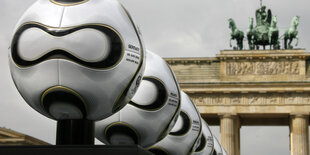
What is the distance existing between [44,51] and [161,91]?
1.96m

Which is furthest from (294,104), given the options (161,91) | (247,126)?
(161,91)

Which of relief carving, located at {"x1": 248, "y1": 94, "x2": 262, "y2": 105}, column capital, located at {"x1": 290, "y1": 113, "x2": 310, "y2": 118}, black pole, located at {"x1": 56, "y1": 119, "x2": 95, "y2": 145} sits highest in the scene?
relief carving, located at {"x1": 248, "y1": 94, "x2": 262, "y2": 105}

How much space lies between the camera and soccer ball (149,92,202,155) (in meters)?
8.29

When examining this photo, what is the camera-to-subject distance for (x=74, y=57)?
18.0 feet

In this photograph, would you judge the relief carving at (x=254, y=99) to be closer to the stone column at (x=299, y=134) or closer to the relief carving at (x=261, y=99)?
the relief carving at (x=261, y=99)

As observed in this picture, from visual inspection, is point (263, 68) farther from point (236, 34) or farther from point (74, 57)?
point (74, 57)

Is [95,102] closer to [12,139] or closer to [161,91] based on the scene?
[161,91]

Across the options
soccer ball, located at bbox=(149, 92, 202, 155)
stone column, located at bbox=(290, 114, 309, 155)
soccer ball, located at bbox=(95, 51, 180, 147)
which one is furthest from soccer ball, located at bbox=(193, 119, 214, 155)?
stone column, located at bbox=(290, 114, 309, 155)

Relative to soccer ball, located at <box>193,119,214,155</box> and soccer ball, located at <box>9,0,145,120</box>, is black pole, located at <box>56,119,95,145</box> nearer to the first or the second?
soccer ball, located at <box>9,0,145,120</box>

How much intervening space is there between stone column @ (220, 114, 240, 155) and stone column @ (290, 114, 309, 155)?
13.0 ft

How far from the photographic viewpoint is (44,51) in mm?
5535

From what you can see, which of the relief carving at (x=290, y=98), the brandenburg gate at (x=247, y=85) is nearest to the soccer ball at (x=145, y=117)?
the brandenburg gate at (x=247, y=85)

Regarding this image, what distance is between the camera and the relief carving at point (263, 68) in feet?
172

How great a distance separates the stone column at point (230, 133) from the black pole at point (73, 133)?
4559 cm
